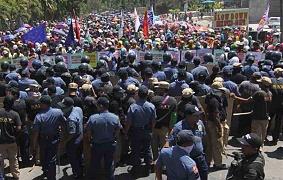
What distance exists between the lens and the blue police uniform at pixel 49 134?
8.70 metres

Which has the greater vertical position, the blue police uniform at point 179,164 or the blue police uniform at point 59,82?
the blue police uniform at point 179,164

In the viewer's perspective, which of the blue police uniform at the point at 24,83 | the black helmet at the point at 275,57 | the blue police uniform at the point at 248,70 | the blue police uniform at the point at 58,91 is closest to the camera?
the blue police uniform at the point at 58,91

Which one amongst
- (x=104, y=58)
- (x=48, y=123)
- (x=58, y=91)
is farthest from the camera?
(x=104, y=58)

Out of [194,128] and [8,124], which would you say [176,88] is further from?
[8,124]

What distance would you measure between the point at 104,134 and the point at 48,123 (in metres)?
1.07

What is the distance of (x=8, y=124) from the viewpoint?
920cm

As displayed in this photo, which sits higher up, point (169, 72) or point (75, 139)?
point (169, 72)

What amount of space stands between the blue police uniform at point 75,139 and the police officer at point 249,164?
12.8 feet

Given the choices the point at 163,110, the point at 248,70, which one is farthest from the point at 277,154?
the point at 163,110

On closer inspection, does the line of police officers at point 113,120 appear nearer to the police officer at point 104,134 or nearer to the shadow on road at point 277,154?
the police officer at point 104,134

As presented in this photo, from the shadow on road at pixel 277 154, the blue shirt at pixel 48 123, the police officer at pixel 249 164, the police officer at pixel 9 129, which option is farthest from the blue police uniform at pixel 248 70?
the police officer at pixel 249 164

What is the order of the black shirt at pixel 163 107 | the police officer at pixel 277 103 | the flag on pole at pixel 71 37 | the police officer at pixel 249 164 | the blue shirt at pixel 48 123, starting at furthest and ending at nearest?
the flag on pole at pixel 71 37 < the police officer at pixel 277 103 < the black shirt at pixel 163 107 < the blue shirt at pixel 48 123 < the police officer at pixel 249 164

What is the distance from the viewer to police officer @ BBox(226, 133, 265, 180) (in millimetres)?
5480

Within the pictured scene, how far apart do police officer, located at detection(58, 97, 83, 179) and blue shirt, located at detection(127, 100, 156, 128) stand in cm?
94
